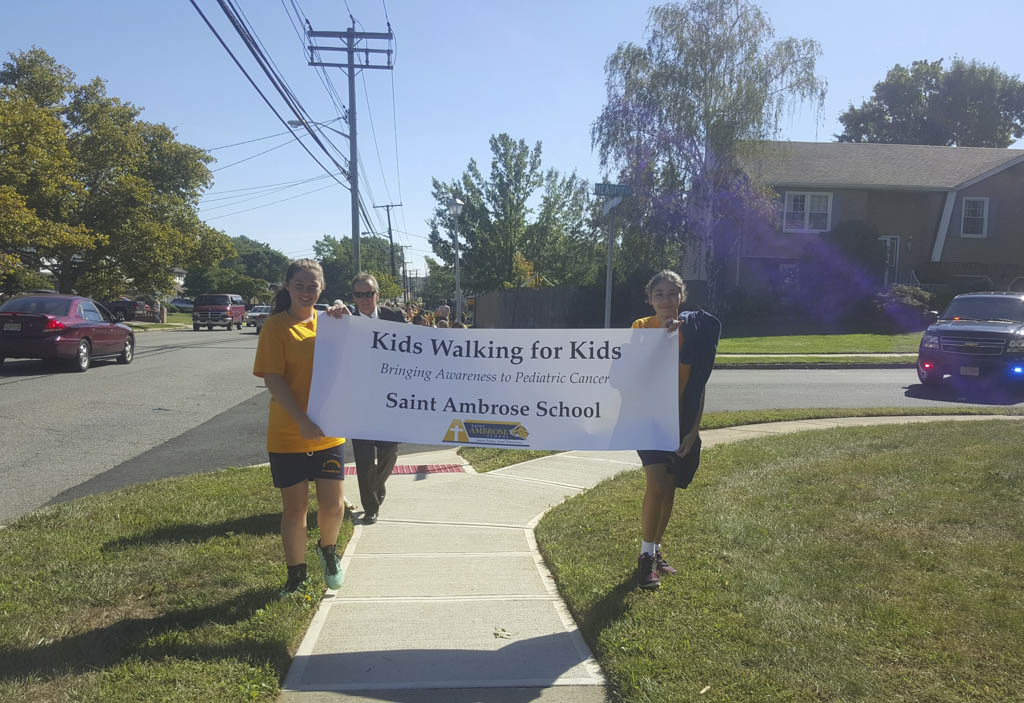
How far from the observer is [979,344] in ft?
45.7

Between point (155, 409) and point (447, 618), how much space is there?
356 inches

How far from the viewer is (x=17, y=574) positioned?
434 cm

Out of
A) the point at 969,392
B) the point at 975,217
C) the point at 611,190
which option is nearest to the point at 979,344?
the point at 969,392

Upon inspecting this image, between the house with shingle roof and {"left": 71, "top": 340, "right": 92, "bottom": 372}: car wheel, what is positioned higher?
the house with shingle roof

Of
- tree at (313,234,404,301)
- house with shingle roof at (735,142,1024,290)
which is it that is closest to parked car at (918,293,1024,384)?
house with shingle roof at (735,142,1024,290)

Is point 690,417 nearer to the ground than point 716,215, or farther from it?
nearer to the ground

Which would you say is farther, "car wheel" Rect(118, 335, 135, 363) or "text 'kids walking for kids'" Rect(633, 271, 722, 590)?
"car wheel" Rect(118, 335, 135, 363)

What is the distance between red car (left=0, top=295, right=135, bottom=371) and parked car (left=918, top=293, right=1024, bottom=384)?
1645cm

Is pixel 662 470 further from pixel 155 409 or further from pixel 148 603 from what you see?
pixel 155 409

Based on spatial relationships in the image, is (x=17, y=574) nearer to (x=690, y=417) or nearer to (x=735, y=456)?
(x=690, y=417)

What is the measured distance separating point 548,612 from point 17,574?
2917 millimetres

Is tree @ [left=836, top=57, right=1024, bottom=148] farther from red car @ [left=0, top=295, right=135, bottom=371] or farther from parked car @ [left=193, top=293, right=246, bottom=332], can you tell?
red car @ [left=0, top=295, right=135, bottom=371]

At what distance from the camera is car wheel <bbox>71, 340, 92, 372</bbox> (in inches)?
635

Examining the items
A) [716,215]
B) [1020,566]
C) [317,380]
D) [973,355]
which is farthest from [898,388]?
[716,215]
